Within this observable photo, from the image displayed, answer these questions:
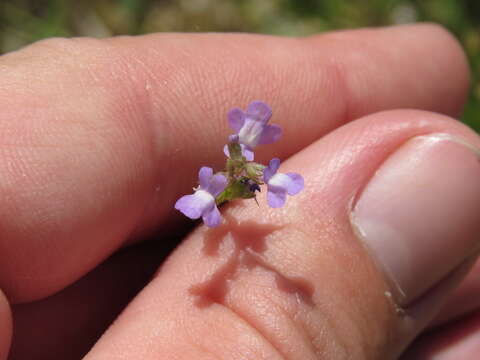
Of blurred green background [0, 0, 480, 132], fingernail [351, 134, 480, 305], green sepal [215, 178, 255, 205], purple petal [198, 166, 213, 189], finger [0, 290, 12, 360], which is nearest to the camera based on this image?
finger [0, 290, 12, 360]

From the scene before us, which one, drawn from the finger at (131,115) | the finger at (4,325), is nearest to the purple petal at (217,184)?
the finger at (131,115)

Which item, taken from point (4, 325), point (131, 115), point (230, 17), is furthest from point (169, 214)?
point (230, 17)

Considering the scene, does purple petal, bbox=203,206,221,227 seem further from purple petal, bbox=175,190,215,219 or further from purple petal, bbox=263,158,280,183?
purple petal, bbox=263,158,280,183

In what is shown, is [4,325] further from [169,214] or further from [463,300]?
[463,300]

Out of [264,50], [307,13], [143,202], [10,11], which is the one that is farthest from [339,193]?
[10,11]

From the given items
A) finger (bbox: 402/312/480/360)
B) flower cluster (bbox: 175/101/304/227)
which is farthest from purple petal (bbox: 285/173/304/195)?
finger (bbox: 402/312/480/360)

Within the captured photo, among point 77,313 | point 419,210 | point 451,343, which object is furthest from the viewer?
point 451,343

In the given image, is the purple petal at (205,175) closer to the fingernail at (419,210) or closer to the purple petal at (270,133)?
the purple petal at (270,133)
